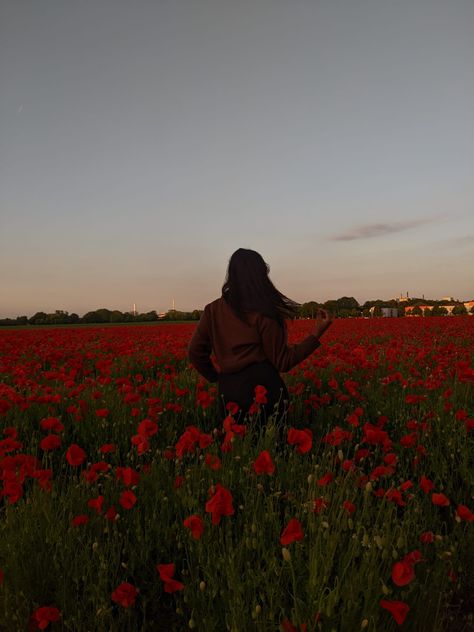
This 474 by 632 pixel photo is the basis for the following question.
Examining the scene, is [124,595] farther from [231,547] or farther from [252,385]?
[252,385]

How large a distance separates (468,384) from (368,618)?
3.99 meters

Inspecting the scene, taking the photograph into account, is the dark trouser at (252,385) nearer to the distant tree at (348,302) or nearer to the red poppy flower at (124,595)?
the red poppy flower at (124,595)

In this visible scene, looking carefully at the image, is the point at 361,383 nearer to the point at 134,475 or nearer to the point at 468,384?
the point at 468,384

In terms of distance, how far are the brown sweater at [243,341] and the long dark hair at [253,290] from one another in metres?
0.07

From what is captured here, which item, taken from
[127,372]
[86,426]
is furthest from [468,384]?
[127,372]

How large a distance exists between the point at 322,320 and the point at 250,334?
61 cm

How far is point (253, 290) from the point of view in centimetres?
357

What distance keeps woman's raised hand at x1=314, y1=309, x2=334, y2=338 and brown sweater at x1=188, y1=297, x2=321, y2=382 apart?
0.28 feet

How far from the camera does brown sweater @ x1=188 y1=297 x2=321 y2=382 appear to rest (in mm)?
3523

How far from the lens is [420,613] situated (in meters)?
1.73

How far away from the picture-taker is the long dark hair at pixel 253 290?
3.56m

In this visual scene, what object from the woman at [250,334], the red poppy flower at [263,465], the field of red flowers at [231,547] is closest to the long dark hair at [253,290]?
the woman at [250,334]

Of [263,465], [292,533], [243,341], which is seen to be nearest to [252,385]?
[243,341]

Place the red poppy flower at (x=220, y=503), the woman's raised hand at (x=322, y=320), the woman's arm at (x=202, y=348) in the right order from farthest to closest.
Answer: the woman's arm at (x=202, y=348) < the woman's raised hand at (x=322, y=320) < the red poppy flower at (x=220, y=503)
